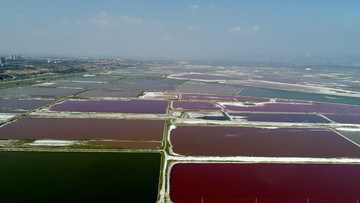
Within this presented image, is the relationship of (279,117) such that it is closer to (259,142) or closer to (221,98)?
(259,142)

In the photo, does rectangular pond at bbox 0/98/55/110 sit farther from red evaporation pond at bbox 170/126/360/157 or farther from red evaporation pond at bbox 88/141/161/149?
red evaporation pond at bbox 170/126/360/157

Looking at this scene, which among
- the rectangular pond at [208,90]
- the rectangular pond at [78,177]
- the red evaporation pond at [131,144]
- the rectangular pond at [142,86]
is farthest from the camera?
the rectangular pond at [142,86]

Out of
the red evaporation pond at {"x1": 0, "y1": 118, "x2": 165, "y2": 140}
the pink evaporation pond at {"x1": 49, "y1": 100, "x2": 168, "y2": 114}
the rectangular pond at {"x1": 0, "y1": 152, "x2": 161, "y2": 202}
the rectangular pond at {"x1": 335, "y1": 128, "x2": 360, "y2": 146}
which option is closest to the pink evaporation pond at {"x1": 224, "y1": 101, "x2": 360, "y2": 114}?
the rectangular pond at {"x1": 335, "y1": 128, "x2": 360, "y2": 146}

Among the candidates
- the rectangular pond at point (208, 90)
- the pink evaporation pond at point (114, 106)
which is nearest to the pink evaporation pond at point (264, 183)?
the pink evaporation pond at point (114, 106)

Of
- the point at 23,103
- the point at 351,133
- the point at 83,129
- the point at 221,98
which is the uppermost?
the point at 221,98

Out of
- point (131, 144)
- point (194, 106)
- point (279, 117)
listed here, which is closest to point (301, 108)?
point (279, 117)

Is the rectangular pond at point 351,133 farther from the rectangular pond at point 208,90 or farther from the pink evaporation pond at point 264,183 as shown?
the rectangular pond at point 208,90
